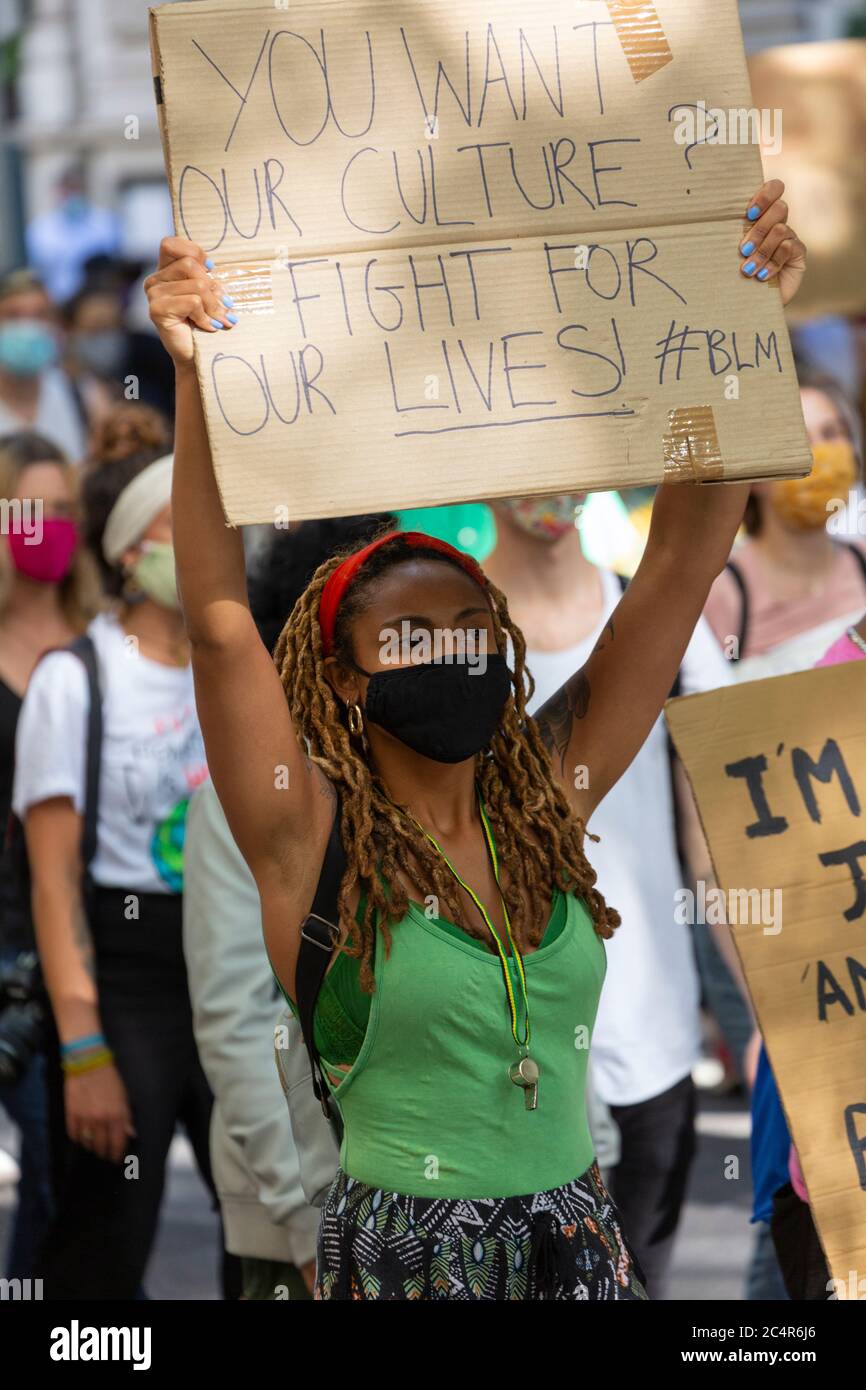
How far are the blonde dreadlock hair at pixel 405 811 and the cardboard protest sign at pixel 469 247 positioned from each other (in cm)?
32

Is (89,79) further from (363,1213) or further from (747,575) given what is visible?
(363,1213)

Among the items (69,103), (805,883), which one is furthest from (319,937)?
(69,103)

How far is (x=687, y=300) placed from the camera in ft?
8.27

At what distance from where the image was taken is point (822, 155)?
17.2 feet

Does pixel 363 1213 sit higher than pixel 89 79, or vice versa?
pixel 89 79

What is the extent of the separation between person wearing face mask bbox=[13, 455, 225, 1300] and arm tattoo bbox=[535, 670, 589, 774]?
1.38m

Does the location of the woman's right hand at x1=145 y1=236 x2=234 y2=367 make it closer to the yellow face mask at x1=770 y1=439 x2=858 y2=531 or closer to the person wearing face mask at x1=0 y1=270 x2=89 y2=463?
the yellow face mask at x1=770 y1=439 x2=858 y2=531

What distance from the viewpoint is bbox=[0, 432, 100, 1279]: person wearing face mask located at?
436 cm

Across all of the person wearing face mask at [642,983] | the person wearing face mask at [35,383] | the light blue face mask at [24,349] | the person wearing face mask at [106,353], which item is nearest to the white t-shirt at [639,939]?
the person wearing face mask at [642,983]

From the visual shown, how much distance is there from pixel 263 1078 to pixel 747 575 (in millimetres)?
2429

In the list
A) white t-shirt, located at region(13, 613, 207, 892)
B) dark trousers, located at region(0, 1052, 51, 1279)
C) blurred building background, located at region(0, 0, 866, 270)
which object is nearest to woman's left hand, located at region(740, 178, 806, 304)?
white t-shirt, located at region(13, 613, 207, 892)

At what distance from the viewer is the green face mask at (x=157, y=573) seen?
4.25 metres

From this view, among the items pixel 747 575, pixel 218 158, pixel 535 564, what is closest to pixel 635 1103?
pixel 535 564

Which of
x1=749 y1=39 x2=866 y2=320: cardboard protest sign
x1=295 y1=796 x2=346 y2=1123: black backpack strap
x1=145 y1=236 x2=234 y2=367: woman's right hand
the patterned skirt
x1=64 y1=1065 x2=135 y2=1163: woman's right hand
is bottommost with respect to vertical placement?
the patterned skirt
